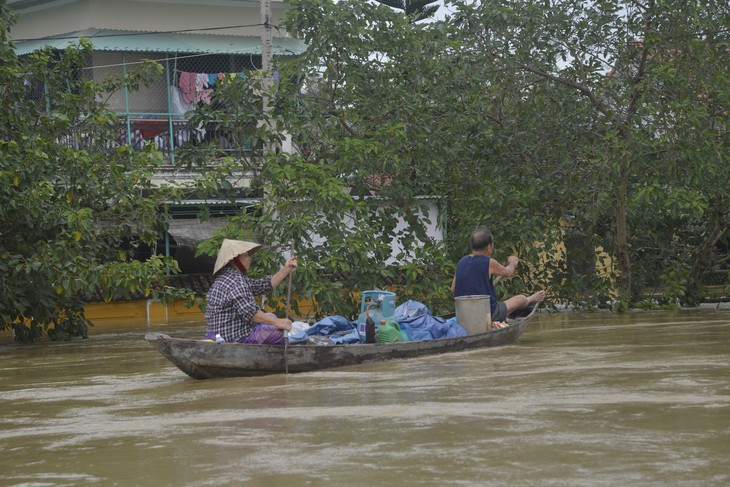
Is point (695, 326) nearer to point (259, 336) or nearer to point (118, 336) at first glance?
point (259, 336)

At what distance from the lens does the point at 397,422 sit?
282 inches

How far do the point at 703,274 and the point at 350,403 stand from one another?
1166 cm

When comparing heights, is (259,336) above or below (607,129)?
below

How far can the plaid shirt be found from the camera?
1008cm

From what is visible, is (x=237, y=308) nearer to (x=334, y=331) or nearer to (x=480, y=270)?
(x=334, y=331)

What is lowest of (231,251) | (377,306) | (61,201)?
(377,306)

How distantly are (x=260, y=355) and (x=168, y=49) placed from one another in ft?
36.2

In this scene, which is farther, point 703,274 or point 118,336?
point 703,274

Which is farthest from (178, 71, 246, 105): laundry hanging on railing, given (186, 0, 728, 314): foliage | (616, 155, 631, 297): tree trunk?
(616, 155, 631, 297): tree trunk

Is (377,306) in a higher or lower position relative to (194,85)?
lower

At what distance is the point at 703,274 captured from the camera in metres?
18.4

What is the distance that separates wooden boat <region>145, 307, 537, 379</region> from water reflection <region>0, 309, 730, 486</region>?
12 cm

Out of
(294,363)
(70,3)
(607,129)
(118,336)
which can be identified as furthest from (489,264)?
(70,3)

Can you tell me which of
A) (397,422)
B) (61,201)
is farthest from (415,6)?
(397,422)
